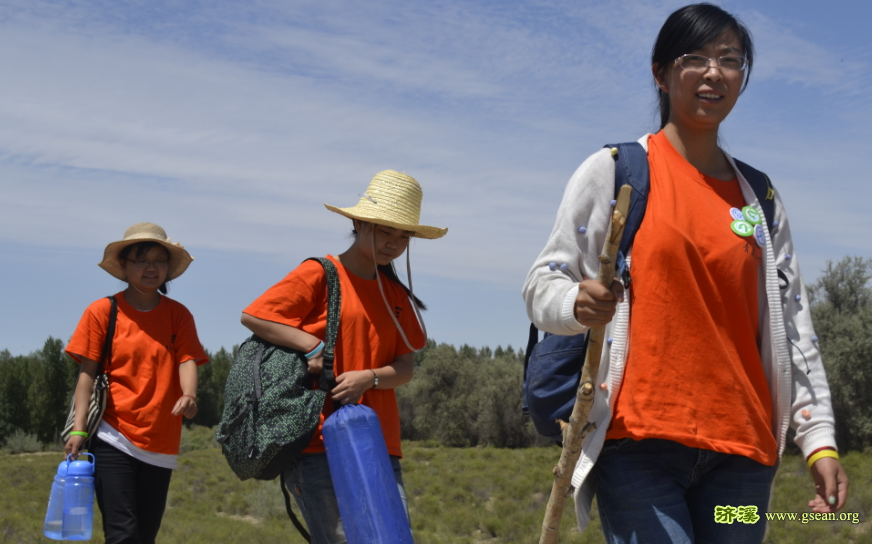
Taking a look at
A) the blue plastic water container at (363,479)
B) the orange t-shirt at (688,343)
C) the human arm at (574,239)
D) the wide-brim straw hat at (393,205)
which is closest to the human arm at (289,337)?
the blue plastic water container at (363,479)

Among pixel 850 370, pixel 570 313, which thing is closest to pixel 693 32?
pixel 570 313

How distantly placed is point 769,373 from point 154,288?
3.86m

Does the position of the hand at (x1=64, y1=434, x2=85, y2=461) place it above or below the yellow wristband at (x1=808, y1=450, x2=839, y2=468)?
below

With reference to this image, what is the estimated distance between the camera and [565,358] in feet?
7.49

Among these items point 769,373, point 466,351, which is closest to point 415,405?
point 466,351

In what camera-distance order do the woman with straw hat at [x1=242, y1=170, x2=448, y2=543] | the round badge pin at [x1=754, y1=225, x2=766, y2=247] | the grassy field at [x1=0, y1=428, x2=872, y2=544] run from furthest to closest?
the grassy field at [x1=0, y1=428, x2=872, y2=544], the woman with straw hat at [x1=242, y1=170, x2=448, y2=543], the round badge pin at [x1=754, y1=225, x2=766, y2=247]

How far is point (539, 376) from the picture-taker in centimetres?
231

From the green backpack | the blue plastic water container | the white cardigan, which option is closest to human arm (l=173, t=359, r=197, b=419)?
the green backpack

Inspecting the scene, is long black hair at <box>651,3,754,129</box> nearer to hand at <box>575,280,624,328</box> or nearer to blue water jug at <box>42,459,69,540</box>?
hand at <box>575,280,624,328</box>

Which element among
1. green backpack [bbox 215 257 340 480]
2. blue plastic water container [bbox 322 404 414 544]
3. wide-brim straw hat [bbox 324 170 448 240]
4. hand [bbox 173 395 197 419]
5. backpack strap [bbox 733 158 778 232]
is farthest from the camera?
hand [bbox 173 395 197 419]

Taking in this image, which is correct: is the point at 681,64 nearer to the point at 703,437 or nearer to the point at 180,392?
the point at 703,437

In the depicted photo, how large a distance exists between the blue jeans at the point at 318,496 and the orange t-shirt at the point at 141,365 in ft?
5.30

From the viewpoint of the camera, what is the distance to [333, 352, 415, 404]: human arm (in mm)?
3451

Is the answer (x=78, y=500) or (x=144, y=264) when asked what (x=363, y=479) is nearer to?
(x=78, y=500)
